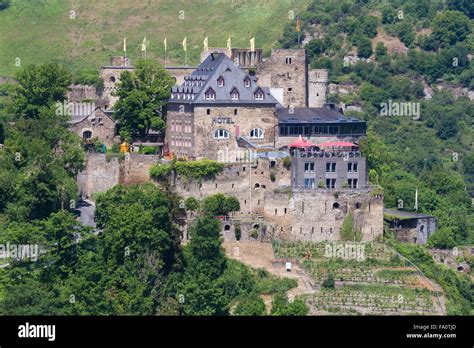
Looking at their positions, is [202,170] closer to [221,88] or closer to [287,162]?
[287,162]

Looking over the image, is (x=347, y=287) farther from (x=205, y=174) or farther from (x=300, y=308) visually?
(x=205, y=174)

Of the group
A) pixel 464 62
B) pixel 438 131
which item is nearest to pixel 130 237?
pixel 438 131

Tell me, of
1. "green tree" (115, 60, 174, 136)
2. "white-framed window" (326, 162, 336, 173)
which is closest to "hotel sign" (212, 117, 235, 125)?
"green tree" (115, 60, 174, 136)

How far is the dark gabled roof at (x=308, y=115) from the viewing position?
78.2 m

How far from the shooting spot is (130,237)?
6994cm

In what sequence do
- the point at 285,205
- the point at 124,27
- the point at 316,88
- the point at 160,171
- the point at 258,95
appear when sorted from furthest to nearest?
the point at 124,27
the point at 316,88
the point at 258,95
the point at 160,171
the point at 285,205

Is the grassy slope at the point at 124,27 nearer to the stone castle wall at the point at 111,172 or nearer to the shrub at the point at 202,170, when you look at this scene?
the stone castle wall at the point at 111,172

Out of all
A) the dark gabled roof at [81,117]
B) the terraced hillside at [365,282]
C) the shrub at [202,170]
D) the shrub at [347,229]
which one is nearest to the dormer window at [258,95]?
the shrub at [202,170]

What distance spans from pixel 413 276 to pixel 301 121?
1157 cm

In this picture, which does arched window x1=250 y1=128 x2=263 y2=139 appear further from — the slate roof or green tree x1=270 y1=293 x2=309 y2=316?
green tree x1=270 y1=293 x2=309 y2=316

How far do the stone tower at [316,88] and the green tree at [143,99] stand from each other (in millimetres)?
9122

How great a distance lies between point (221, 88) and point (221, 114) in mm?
1443

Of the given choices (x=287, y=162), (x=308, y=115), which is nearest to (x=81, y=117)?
(x=308, y=115)

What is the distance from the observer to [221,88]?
A: 3014 inches
